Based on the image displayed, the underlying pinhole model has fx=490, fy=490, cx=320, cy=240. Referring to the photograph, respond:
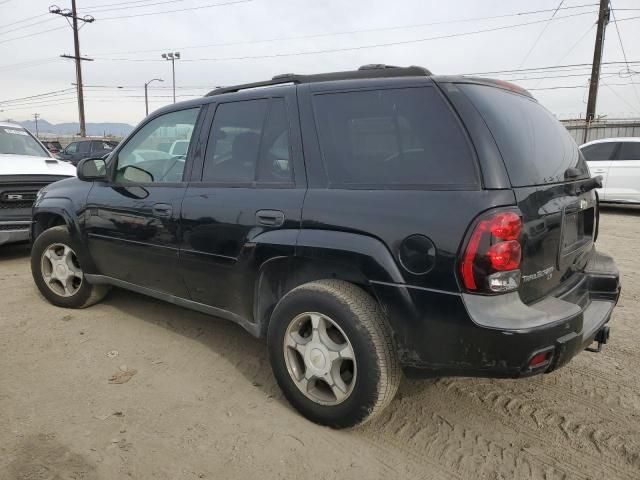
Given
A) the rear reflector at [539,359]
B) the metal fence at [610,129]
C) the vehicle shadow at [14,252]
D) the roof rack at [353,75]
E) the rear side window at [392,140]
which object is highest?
the metal fence at [610,129]

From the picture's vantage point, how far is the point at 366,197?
2.47 m

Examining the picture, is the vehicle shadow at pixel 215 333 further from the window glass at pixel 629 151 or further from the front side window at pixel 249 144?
the window glass at pixel 629 151

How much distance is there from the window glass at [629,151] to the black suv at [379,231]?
30.3 feet

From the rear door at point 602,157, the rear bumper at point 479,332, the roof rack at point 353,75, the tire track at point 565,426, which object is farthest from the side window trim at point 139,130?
the rear door at point 602,157

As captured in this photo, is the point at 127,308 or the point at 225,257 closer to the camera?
the point at 225,257

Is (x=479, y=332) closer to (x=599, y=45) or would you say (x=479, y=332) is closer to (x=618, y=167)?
(x=618, y=167)

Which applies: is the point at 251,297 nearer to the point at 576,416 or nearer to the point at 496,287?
the point at 496,287

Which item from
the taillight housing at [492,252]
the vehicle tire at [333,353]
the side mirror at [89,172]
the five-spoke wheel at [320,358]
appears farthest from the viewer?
the side mirror at [89,172]

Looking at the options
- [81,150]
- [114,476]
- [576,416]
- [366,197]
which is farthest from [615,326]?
[81,150]

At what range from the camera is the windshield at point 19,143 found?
7.32m

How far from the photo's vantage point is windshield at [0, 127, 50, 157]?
732 cm

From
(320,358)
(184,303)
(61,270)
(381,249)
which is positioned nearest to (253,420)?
(320,358)

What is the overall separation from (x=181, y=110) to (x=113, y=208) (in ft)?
3.11

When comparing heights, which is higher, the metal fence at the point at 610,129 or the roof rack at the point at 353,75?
the metal fence at the point at 610,129
